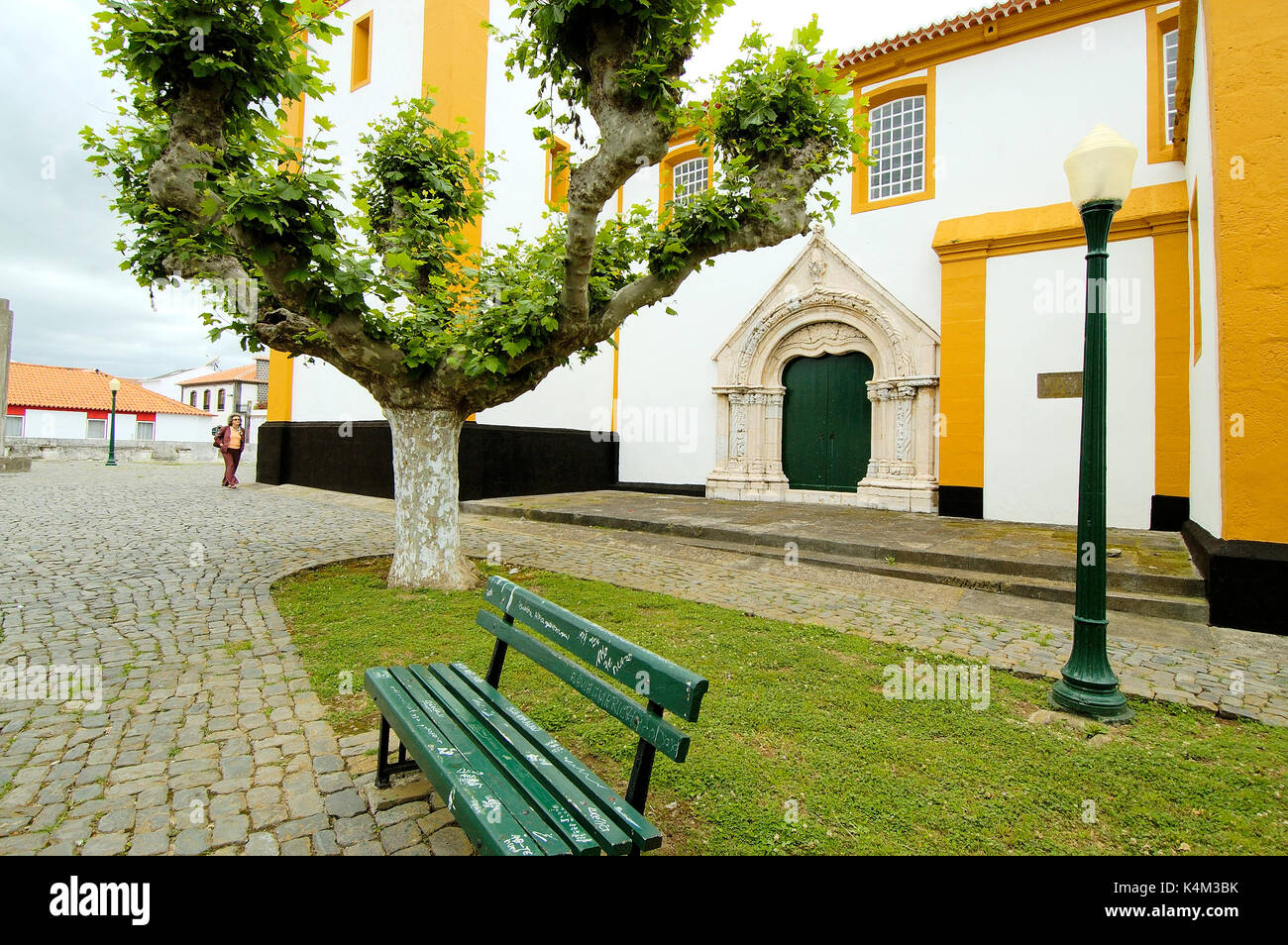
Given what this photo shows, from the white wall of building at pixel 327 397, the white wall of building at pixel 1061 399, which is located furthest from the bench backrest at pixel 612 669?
the white wall of building at pixel 327 397

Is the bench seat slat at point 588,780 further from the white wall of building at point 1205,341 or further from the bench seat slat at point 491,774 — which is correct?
the white wall of building at point 1205,341

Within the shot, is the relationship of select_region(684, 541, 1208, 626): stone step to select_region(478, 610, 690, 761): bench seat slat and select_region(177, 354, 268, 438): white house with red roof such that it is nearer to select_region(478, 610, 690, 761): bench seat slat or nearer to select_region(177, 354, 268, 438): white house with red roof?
select_region(478, 610, 690, 761): bench seat slat

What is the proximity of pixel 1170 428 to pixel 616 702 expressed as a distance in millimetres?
10479

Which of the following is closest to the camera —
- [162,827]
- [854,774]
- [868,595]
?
[162,827]

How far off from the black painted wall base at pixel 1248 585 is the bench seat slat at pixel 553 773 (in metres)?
5.96

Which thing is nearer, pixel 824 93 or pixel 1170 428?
pixel 824 93

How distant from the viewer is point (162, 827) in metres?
2.46

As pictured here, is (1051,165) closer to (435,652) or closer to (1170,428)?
(1170,428)

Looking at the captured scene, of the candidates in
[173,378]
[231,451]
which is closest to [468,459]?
[231,451]

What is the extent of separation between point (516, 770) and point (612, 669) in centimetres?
45

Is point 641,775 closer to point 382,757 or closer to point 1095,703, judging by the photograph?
point 382,757

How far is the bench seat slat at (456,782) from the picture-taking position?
5.91 ft

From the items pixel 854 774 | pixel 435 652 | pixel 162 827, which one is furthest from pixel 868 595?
pixel 162 827
